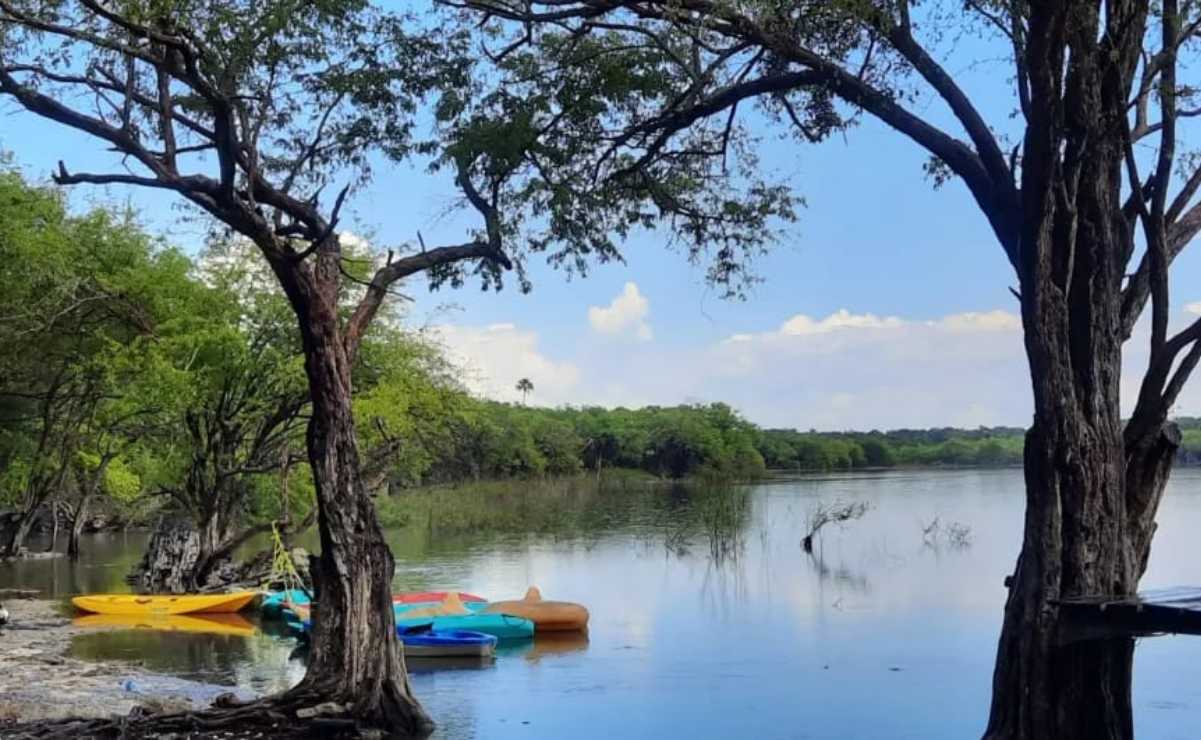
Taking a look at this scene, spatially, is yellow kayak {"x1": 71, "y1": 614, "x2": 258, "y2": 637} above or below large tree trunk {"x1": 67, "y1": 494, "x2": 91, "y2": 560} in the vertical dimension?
below

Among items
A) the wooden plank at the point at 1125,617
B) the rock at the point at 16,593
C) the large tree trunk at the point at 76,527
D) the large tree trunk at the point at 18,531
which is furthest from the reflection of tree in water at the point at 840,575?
the large tree trunk at the point at 76,527

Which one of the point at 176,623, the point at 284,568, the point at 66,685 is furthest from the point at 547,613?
the point at 66,685

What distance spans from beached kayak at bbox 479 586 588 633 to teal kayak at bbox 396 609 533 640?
29 centimetres

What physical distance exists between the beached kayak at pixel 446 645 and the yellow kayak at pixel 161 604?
595 centimetres

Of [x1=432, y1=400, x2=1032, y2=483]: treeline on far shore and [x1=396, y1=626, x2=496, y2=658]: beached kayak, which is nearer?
[x1=396, y1=626, x2=496, y2=658]: beached kayak

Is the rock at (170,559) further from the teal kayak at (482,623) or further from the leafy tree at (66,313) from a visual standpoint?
the teal kayak at (482,623)

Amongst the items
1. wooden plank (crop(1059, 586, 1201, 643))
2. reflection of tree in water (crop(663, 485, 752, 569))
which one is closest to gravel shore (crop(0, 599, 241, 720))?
wooden plank (crop(1059, 586, 1201, 643))

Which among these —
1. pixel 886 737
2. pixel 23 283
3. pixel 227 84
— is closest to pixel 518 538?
pixel 23 283

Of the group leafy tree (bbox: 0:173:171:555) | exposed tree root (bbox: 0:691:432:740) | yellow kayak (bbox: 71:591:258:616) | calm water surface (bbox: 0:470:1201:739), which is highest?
leafy tree (bbox: 0:173:171:555)

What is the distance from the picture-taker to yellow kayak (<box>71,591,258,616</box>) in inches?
822

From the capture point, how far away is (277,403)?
24.2 metres

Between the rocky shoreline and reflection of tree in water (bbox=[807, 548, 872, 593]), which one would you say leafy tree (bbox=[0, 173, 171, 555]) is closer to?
the rocky shoreline

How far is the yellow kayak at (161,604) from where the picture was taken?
20891mm

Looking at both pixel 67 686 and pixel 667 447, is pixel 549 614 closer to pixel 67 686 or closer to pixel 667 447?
pixel 67 686
